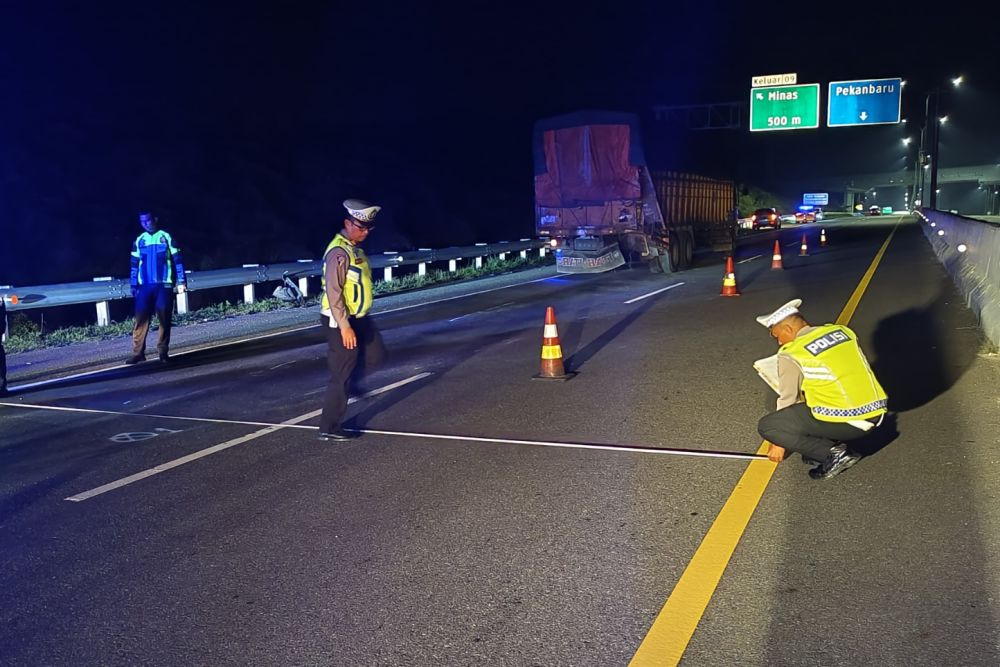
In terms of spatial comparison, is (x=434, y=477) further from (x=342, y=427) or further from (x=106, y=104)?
(x=106, y=104)

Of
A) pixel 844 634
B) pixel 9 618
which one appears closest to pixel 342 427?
pixel 9 618

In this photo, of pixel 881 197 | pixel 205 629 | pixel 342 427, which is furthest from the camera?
pixel 881 197

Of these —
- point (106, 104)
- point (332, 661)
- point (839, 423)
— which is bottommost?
point (332, 661)

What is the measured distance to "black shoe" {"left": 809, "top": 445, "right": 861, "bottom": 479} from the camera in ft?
18.4

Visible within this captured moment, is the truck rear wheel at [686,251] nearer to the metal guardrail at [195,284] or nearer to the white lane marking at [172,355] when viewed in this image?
the metal guardrail at [195,284]

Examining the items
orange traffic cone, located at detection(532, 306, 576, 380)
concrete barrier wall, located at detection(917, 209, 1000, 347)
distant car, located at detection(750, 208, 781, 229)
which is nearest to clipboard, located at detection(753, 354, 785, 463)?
orange traffic cone, located at detection(532, 306, 576, 380)

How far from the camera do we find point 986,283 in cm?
1216

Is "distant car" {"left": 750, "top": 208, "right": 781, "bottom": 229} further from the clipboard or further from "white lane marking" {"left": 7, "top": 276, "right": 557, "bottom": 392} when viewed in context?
the clipboard

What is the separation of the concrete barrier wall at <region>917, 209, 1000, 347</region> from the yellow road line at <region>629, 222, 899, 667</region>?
5.81 m

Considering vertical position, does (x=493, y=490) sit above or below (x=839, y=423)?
below

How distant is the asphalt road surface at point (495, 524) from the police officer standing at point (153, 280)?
1388 mm

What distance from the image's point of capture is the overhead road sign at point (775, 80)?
Result: 125 feet

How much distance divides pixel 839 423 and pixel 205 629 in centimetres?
372

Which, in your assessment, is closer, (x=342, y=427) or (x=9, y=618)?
(x=9, y=618)
